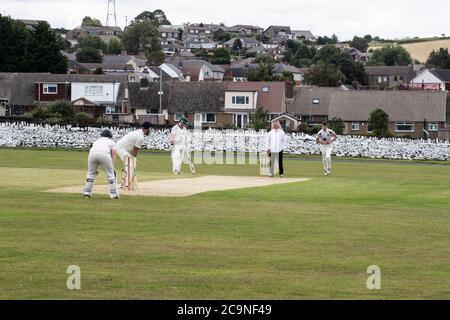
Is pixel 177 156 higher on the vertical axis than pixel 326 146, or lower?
lower

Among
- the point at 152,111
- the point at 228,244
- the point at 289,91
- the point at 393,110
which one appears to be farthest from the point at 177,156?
the point at 289,91

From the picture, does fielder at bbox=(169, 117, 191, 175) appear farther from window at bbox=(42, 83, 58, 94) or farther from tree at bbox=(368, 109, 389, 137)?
window at bbox=(42, 83, 58, 94)

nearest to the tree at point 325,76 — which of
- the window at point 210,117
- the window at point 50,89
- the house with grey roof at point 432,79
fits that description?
the house with grey roof at point 432,79

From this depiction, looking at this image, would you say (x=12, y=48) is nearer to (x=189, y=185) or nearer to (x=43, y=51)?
(x=43, y=51)

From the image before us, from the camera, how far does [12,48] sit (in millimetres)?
132625

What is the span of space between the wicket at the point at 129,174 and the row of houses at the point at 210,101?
78.3 m

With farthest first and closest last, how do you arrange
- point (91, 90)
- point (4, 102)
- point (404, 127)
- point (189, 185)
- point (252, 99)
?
point (91, 90), point (252, 99), point (4, 102), point (404, 127), point (189, 185)

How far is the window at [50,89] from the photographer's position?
368ft

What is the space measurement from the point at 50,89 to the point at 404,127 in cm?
3345

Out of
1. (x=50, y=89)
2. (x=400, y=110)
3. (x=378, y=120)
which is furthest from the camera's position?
(x=50, y=89)
